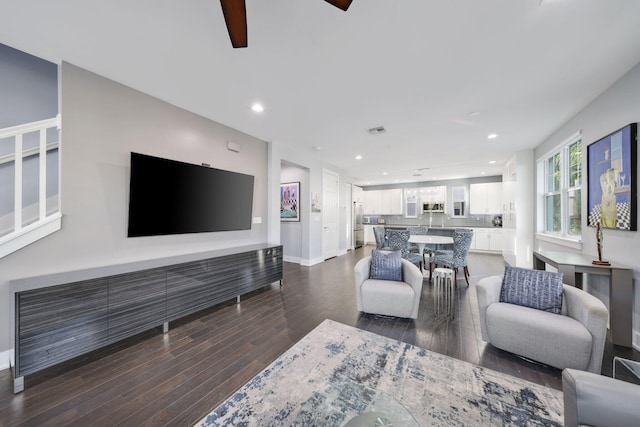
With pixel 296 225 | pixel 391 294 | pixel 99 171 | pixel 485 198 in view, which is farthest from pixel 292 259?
pixel 485 198

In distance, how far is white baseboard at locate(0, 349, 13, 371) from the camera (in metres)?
1.88

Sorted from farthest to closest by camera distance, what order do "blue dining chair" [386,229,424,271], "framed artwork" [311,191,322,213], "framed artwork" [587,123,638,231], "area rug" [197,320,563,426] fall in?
"framed artwork" [311,191,322,213]
"blue dining chair" [386,229,424,271]
"framed artwork" [587,123,638,231]
"area rug" [197,320,563,426]

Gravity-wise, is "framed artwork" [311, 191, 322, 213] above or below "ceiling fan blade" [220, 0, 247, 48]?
below

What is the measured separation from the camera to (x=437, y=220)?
878cm

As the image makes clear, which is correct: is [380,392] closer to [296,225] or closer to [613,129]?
[613,129]

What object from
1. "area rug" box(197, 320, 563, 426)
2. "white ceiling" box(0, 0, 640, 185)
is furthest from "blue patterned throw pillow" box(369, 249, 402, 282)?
"white ceiling" box(0, 0, 640, 185)

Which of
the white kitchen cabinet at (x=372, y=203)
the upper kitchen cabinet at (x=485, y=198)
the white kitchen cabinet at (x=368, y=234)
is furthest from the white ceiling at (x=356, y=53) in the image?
the white kitchen cabinet at (x=368, y=234)

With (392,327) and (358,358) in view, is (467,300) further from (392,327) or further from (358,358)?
(358,358)

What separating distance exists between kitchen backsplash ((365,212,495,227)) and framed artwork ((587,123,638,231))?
5.78 meters

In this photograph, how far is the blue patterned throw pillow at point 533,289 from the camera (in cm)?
206

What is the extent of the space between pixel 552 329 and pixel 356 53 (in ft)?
9.38

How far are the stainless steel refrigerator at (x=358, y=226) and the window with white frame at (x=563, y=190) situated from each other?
5.16 m

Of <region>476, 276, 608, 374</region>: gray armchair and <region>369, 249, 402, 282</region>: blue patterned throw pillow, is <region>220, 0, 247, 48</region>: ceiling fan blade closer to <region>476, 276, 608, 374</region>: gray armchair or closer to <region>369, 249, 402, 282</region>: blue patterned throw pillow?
<region>369, 249, 402, 282</region>: blue patterned throw pillow

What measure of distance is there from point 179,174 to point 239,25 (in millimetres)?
2163
